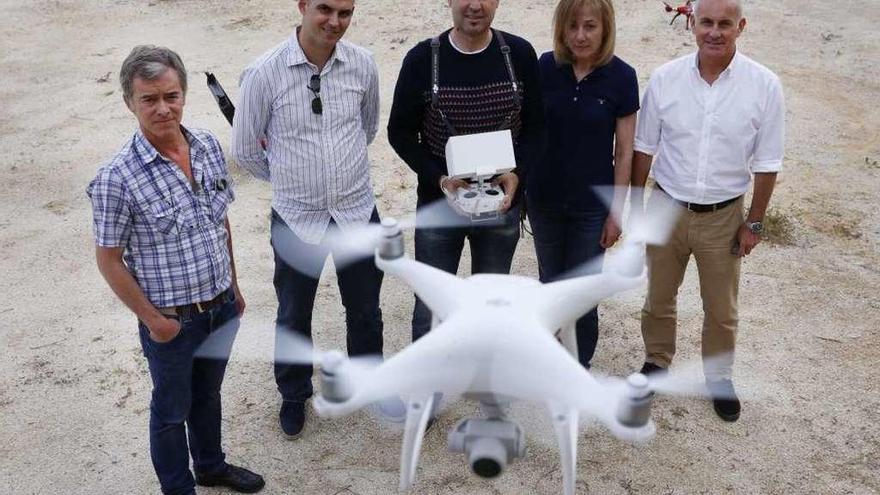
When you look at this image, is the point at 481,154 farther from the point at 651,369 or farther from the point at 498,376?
the point at 651,369

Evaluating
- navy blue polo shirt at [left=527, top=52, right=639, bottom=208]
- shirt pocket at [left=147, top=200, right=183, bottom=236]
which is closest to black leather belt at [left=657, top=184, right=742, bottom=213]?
navy blue polo shirt at [left=527, top=52, right=639, bottom=208]

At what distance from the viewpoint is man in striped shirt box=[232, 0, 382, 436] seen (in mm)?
2893

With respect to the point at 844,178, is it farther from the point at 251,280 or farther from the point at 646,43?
the point at 251,280

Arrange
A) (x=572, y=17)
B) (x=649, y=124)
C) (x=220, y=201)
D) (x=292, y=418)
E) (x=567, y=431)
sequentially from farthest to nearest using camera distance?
(x=292, y=418)
(x=649, y=124)
(x=572, y=17)
(x=220, y=201)
(x=567, y=431)

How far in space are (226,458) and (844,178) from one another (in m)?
4.81

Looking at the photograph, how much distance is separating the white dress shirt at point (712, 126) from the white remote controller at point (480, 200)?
1.13 meters

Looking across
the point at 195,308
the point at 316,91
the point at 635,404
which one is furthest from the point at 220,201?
the point at 635,404

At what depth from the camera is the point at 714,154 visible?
317 cm

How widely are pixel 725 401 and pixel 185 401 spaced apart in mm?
2445

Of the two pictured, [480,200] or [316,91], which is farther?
[316,91]

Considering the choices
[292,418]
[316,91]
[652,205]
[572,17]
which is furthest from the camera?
[292,418]

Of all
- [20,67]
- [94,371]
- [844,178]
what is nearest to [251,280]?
[94,371]

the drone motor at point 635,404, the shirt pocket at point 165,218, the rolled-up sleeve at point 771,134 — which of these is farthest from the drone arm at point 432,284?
the rolled-up sleeve at point 771,134

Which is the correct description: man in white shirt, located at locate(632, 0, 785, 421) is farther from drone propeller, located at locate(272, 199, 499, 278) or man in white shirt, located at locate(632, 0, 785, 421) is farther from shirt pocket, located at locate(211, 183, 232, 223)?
shirt pocket, located at locate(211, 183, 232, 223)
